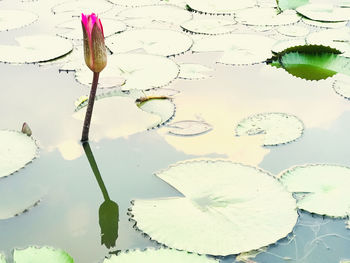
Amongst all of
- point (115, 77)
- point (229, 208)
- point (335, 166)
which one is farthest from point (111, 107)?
point (335, 166)

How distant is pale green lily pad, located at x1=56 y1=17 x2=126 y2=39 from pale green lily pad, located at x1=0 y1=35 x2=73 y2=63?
4.8 inches

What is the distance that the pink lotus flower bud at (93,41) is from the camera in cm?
160

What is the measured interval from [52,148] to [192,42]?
1.24 m

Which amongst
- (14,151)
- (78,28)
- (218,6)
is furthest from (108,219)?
(218,6)

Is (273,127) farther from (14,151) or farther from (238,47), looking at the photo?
(14,151)

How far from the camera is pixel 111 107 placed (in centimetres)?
211

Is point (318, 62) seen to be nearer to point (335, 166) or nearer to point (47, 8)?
point (335, 166)

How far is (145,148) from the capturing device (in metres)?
1.86

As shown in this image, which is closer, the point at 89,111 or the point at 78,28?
the point at 89,111

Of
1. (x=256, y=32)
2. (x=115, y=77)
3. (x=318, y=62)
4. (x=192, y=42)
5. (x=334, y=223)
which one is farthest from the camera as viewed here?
(x=256, y=32)

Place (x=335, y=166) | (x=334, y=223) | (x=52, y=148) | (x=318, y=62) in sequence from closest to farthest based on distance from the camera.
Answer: (x=334, y=223)
(x=335, y=166)
(x=52, y=148)
(x=318, y=62)

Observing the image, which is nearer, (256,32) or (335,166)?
(335,166)

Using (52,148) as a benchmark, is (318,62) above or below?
above

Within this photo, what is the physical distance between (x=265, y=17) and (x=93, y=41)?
5.98 feet
